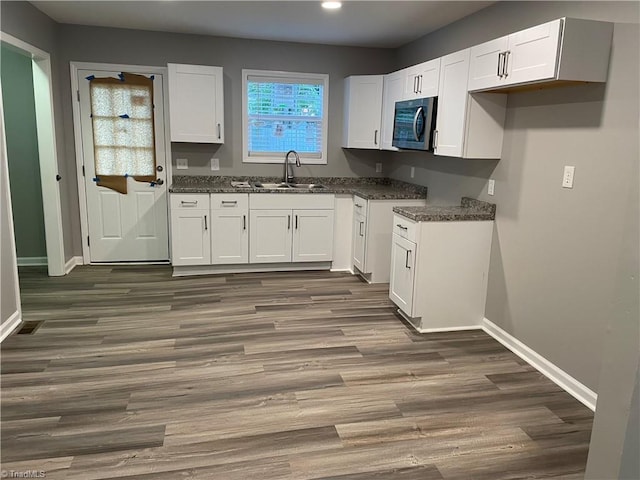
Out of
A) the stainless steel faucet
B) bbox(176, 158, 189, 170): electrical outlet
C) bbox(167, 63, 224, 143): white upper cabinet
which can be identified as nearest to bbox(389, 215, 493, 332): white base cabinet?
the stainless steel faucet

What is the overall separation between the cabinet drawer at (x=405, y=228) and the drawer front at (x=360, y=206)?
0.87 meters

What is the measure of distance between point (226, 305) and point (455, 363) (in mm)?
1989

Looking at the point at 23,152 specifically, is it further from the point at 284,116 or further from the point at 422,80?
the point at 422,80

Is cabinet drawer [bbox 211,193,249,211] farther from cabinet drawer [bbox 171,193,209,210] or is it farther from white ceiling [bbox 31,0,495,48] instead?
white ceiling [bbox 31,0,495,48]

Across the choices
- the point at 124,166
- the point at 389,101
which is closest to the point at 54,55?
the point at 124,166

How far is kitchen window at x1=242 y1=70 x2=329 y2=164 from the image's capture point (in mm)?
5254

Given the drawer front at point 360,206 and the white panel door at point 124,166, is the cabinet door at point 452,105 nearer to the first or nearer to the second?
the drawer front at point 360,206

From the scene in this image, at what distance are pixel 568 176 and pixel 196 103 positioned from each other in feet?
11.7

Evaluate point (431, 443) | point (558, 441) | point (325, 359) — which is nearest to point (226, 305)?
point (325, 359)

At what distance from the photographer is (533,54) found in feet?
8.68

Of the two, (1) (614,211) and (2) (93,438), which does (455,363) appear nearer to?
(1) (614,211)

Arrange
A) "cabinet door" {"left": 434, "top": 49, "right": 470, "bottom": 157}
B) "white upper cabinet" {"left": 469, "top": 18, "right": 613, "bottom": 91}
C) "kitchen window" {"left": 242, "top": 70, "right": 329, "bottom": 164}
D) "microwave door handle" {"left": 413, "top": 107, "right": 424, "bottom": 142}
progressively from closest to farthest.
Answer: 1. "white upper cabinet" {"left": 469, "top": 18, "right": 613, "bottom": 91}
2. "cabinet door" {"left": 434, "top": 49, "right": 470, "bottom": 157}
3. "microwave door handle" {"left": 413, "top": 107, "right": 424, "bottom": 142}
4. "kitchen window" {"left": 242, "top": 70, "right": 329, "bottom": 164}

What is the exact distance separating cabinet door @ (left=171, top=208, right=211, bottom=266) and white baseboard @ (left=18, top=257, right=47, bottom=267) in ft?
5.31

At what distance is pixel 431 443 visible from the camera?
2.29 meters
